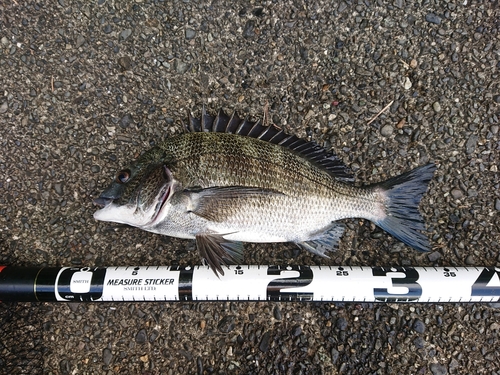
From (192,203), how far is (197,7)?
1525 mm

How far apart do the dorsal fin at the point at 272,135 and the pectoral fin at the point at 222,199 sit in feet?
1.32

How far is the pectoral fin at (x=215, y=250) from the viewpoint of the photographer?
2131mm

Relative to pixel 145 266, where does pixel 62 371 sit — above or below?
below

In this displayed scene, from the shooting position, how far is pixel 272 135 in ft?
7.74

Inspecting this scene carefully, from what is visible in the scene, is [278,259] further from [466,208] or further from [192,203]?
[466,208]

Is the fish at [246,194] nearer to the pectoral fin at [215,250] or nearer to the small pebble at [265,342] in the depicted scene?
the pectoral fin at [215,250]

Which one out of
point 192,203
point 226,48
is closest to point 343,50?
point 226,48

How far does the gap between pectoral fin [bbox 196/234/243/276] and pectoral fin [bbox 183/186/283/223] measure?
0.40 feet

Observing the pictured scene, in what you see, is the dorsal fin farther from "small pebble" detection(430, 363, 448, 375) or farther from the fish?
"small pebble" detection(430, 363, 448, 375)

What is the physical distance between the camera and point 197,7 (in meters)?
2.60

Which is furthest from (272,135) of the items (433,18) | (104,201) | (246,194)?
(433,18)

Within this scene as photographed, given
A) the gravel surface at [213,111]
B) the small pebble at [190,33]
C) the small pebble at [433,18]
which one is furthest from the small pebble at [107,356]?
the small pebble at [433,18]

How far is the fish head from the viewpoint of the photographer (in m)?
2.08

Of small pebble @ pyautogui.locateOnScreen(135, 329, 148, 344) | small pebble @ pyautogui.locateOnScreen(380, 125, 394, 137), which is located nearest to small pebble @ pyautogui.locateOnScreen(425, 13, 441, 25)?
small pebble @ pyautogui.locateOnScreen(380, 125, 394, 137)
